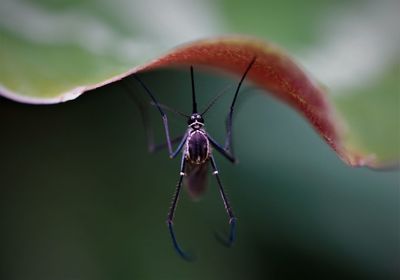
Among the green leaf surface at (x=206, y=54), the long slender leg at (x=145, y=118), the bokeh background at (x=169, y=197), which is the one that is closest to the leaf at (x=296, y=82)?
the green leaf surface at (x=206, y=54)

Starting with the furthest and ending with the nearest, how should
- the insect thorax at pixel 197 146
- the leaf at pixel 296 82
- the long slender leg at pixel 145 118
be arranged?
the long slender leg at pixel 145 118, the insect thorax at pixel 197 146, the leaf at pixel 296 82

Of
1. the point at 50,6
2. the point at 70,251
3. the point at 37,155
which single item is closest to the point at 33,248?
the point at 70,251

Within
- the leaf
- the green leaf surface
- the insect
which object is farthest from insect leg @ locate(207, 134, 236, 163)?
the leaf

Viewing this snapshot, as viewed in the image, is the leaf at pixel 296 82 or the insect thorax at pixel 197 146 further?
the insect thorax at pixel 197 146

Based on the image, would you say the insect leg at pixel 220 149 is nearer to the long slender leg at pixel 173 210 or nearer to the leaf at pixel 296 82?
the long slender leg at pixel 173 210

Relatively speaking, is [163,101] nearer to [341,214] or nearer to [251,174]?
[251,174]

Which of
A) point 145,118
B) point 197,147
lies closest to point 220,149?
point 197,147
